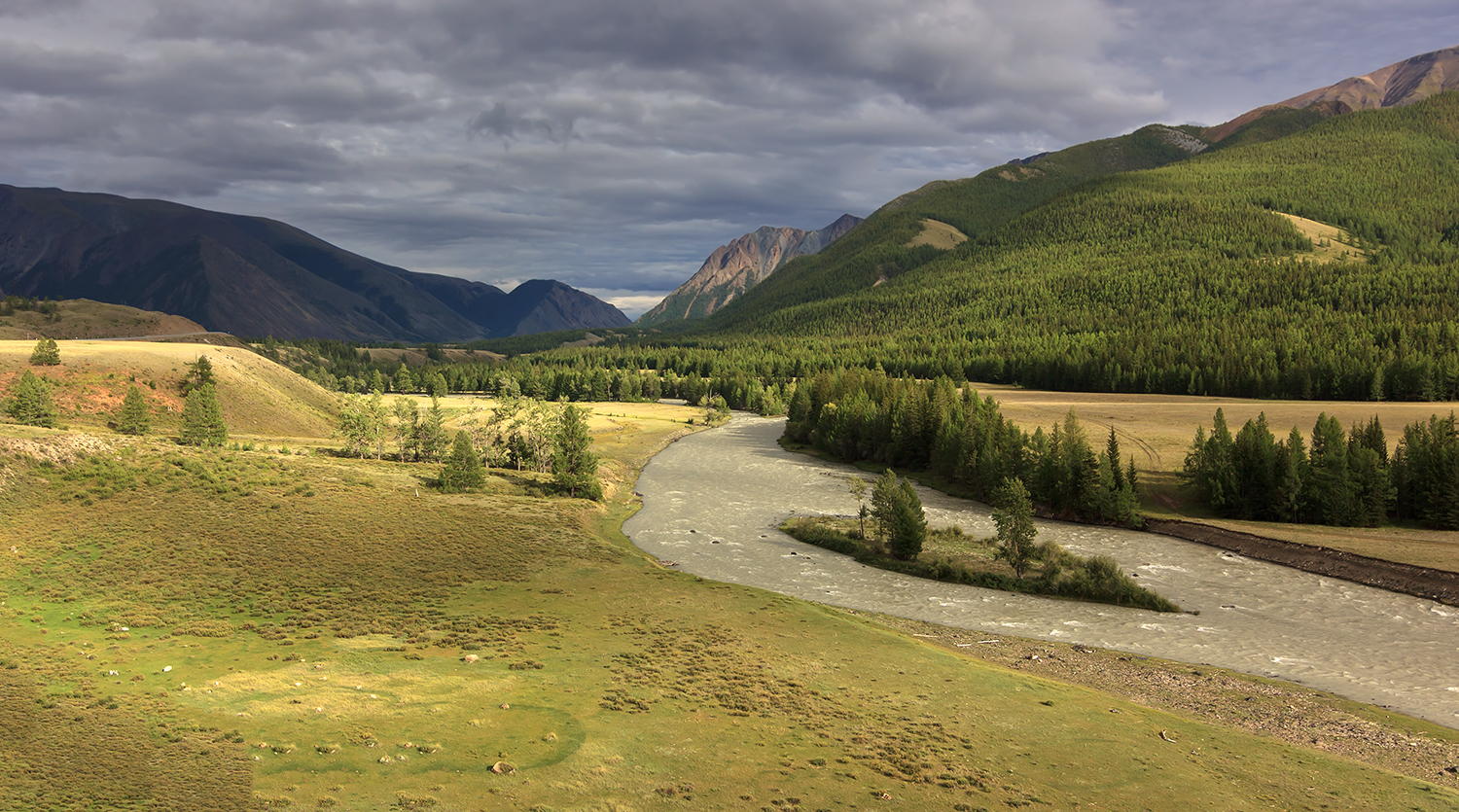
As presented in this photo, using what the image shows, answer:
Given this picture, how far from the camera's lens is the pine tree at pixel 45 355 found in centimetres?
11588

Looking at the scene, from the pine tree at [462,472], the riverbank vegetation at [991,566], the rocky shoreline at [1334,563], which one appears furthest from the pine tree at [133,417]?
the rocky shoreline at [1334,563]

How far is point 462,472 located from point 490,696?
59.4 metres

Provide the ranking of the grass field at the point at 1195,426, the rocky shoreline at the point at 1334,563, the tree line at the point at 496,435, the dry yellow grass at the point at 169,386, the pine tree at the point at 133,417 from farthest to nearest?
1. the dry yellow grass at the point at 169,386
2. the tree line at the point at 496,435
3. the pine tree at the point at 133,417
4. the grass field at the point at 1195,426
5. the rocky shoreline at the point at 1334,563

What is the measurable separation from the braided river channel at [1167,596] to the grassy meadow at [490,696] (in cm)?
642

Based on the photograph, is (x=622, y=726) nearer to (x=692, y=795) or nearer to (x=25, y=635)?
(x=692, y=795)

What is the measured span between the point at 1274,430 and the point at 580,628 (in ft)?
379

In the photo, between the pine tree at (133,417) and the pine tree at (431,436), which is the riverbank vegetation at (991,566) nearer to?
the pine tree at (431,436)

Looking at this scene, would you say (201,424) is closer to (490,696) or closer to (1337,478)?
(490,696)

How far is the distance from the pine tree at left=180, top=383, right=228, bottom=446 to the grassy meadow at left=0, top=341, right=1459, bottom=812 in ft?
104

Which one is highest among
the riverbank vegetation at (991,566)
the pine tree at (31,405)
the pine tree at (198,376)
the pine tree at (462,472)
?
the pine tree at (198,376)

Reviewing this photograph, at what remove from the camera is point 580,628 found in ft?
148

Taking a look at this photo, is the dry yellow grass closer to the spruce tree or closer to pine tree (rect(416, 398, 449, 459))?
pine tree (rect(416, 398, 449, 459))

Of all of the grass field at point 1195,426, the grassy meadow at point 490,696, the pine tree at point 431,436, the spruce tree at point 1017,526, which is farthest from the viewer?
the pine tree at point 431,436

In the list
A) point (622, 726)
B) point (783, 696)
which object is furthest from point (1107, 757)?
point (622, 726)
